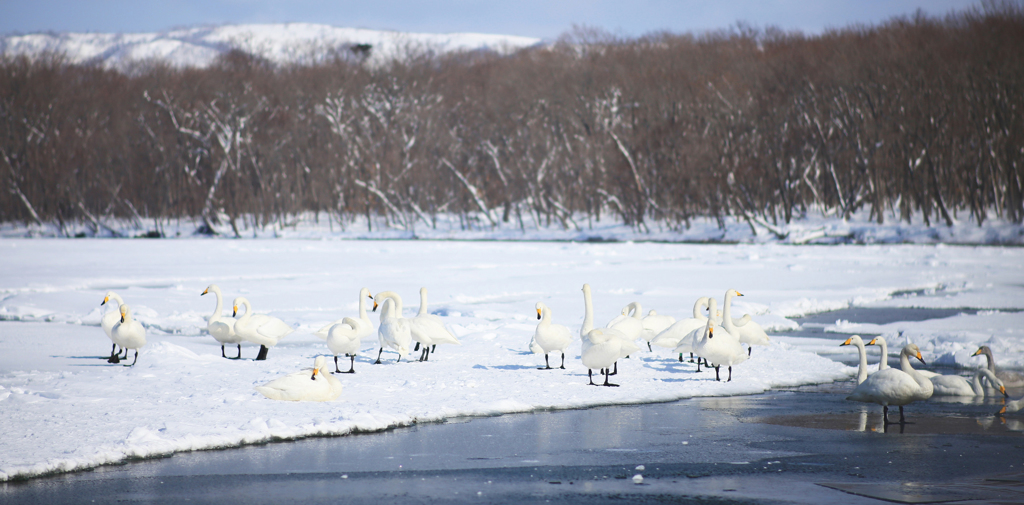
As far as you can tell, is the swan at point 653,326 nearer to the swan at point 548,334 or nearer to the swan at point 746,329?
the swan at point 746,329

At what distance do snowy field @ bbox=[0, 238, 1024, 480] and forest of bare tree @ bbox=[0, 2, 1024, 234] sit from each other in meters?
10.6

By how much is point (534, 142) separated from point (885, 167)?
1961cm

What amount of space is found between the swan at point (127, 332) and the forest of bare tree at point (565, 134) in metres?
33.0

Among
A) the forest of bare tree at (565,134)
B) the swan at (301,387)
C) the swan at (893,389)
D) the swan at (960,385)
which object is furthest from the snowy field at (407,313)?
the forest of bare tree at (565,134)

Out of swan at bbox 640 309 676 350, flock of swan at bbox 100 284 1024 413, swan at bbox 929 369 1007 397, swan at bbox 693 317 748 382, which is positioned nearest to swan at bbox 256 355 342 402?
flock of swan at bbox 100 284 1024 413

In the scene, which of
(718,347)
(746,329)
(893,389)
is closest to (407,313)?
(746,329)

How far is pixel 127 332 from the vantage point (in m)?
9.60

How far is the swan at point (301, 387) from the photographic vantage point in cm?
779

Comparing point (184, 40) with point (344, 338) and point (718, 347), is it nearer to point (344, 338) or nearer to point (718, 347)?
point (344, 338)

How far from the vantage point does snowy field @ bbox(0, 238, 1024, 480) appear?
23.6 feet

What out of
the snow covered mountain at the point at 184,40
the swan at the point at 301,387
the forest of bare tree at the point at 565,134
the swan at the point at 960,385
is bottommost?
the swan at the point at 960,385

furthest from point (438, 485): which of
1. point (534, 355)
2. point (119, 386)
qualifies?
point (534, 355)

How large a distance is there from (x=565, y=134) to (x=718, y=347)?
1692 inches

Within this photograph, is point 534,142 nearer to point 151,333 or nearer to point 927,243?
point 927,243
